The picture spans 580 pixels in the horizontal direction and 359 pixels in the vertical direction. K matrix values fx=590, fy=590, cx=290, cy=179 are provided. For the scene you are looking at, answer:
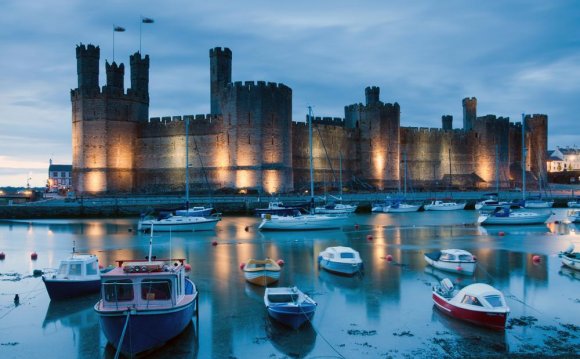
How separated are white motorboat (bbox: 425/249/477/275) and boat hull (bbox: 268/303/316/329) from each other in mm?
6499

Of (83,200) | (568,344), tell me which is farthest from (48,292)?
(83,200)

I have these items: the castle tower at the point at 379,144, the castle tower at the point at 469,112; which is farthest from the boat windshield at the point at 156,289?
the castle tower at the point at 469,112

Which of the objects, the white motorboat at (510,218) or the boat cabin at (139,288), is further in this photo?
the white motorboat at (510,218)

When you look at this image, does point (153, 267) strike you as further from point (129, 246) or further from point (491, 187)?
point (491, 187)

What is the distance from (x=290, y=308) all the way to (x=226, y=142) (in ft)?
105

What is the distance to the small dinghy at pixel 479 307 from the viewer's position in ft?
35.0

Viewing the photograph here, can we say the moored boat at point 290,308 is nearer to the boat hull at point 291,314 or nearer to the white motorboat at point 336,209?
the boat hull at point 291,314

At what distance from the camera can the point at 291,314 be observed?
1088 centimetres

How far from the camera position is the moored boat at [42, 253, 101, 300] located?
1338cm

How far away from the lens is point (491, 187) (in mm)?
56844

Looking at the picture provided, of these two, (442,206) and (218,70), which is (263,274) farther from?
(218,70)

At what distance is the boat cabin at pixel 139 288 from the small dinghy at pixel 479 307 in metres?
5.33

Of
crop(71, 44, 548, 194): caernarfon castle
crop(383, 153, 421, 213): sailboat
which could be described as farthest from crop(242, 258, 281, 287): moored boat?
crop(383, 153, 421, 213): sailboat

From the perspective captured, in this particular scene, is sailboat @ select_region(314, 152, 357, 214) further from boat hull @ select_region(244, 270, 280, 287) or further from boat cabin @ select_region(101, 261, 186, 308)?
boat cabin @ select_region(101, 261, 186, 308)
